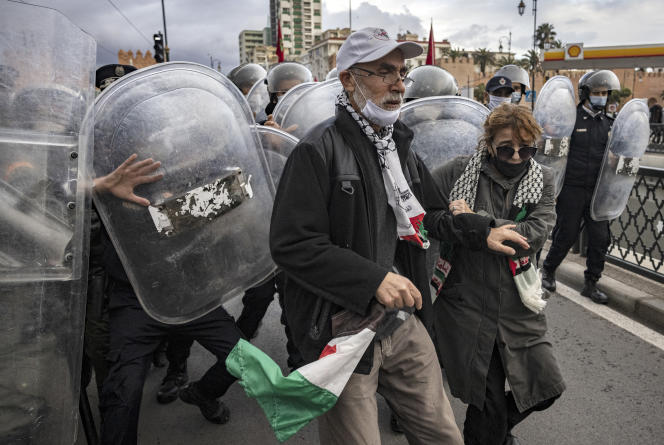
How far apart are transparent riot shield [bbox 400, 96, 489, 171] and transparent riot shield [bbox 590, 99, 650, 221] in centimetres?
219

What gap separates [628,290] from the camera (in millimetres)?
4398

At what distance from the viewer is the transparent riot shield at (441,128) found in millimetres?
2762

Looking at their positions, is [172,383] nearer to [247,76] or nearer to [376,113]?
[376,113]

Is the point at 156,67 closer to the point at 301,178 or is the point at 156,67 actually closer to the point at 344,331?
the point at 301,178

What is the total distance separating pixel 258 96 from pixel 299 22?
5869 inches

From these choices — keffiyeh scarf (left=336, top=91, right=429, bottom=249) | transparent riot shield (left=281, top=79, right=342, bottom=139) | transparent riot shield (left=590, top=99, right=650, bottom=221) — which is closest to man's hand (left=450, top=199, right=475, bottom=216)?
keffiyeh scarf (left=336, top=91, right=429, bottom=249)

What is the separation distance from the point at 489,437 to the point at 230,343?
48.0 inches

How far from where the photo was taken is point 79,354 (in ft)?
5.60

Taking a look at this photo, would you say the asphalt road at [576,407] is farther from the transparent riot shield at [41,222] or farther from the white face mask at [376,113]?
the white face mask at [376,113]

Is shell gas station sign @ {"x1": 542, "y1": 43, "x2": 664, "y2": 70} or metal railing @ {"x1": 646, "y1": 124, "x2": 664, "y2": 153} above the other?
shell gas station sign @ {"x1": 542, "y1": 43, "x2": 664, "y2": 70}

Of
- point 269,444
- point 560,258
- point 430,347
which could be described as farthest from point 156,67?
point 560,258

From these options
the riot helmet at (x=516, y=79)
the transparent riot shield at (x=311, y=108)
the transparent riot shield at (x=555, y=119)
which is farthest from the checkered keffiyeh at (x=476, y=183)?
the riot helmet at (x=516, y=79)

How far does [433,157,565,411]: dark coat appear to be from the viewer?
218cm

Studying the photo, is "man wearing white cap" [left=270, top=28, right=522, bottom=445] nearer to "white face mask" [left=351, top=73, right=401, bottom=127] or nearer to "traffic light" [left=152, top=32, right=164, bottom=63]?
"white face mask" [left=351, top=73, right=401, bottom=127]
